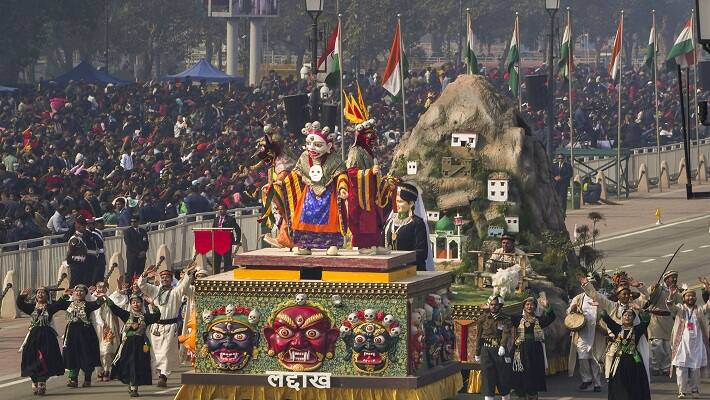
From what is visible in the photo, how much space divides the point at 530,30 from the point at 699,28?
393 feet

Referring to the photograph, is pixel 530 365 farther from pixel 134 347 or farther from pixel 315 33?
pixel 315 33

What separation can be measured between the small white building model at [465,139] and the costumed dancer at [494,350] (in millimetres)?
5478

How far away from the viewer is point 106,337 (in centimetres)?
3180

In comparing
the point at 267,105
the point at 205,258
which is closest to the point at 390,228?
the point at 205,258

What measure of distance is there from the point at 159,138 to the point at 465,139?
27975 mm

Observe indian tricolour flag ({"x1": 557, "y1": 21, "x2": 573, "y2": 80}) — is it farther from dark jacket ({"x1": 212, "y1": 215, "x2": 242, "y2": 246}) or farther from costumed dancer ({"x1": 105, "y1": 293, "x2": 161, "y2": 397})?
costumed dancer ({"x1": 105, "y1": 293, "x2": 161, "y2": 397})

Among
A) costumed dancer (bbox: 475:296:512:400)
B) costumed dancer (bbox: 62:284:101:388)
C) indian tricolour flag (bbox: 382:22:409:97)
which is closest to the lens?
costumed dancer (bbox: 475:296:512:400)

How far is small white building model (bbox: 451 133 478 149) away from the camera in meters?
33.5

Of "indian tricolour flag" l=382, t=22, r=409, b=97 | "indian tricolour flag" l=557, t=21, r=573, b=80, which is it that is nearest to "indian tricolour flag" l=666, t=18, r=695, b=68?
"indian tricolour flag" l=557, t=21, r=573, b=80

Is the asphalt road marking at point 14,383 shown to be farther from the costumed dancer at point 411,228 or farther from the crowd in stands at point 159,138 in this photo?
the costumed dancer at point 411,228

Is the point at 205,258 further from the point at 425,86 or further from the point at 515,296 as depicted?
the point at 425,86

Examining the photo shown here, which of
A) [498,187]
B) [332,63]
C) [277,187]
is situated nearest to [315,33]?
[332,63]

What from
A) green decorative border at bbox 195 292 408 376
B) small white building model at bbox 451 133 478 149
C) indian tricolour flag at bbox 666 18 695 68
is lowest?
green decorative border at bbox 195 292 408 376

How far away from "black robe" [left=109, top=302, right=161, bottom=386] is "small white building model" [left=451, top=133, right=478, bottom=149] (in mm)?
5959
